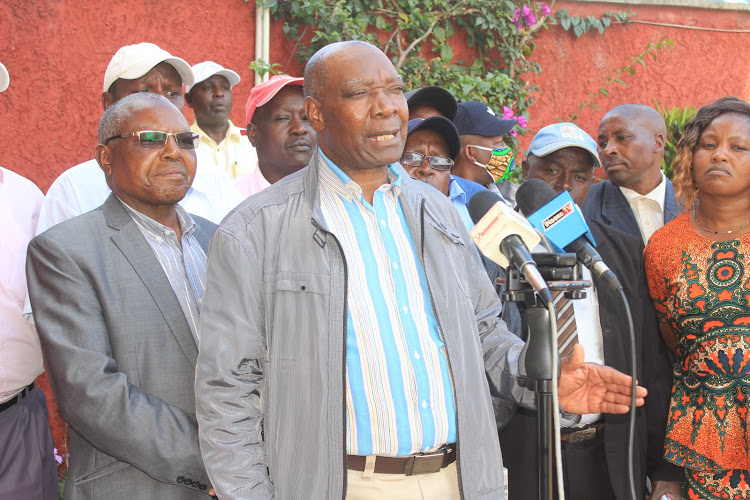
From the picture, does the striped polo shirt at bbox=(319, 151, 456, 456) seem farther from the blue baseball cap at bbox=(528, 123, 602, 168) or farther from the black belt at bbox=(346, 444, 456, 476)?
the blue baseball cap at bbox=(528, 123, 602, 168)

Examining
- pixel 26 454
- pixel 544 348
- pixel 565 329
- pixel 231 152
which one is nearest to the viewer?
pixel 544 348

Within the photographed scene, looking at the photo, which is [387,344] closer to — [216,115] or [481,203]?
[481,203]

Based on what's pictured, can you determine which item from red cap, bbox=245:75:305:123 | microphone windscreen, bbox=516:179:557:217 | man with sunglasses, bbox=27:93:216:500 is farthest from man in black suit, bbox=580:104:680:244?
man with sunglasses, bbox=27:93:216:500

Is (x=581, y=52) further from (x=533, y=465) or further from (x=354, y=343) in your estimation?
(x=354, y=343)

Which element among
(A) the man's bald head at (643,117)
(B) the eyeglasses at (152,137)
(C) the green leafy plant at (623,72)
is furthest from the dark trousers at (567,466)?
(C) the green leafy plant at (623,72)

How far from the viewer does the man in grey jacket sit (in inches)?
87.0

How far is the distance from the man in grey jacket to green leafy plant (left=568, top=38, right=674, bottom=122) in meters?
5.94

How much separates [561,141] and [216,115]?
8.57ft

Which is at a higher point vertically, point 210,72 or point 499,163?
point 210,72

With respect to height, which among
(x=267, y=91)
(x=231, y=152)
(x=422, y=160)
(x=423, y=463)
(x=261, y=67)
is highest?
(x=261, y=67)

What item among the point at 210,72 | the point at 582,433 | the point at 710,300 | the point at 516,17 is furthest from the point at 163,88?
the point at 516,17

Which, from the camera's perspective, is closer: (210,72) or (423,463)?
(423,463)

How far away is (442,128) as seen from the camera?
3.98 meters

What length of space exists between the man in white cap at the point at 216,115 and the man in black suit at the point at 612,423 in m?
2.86
